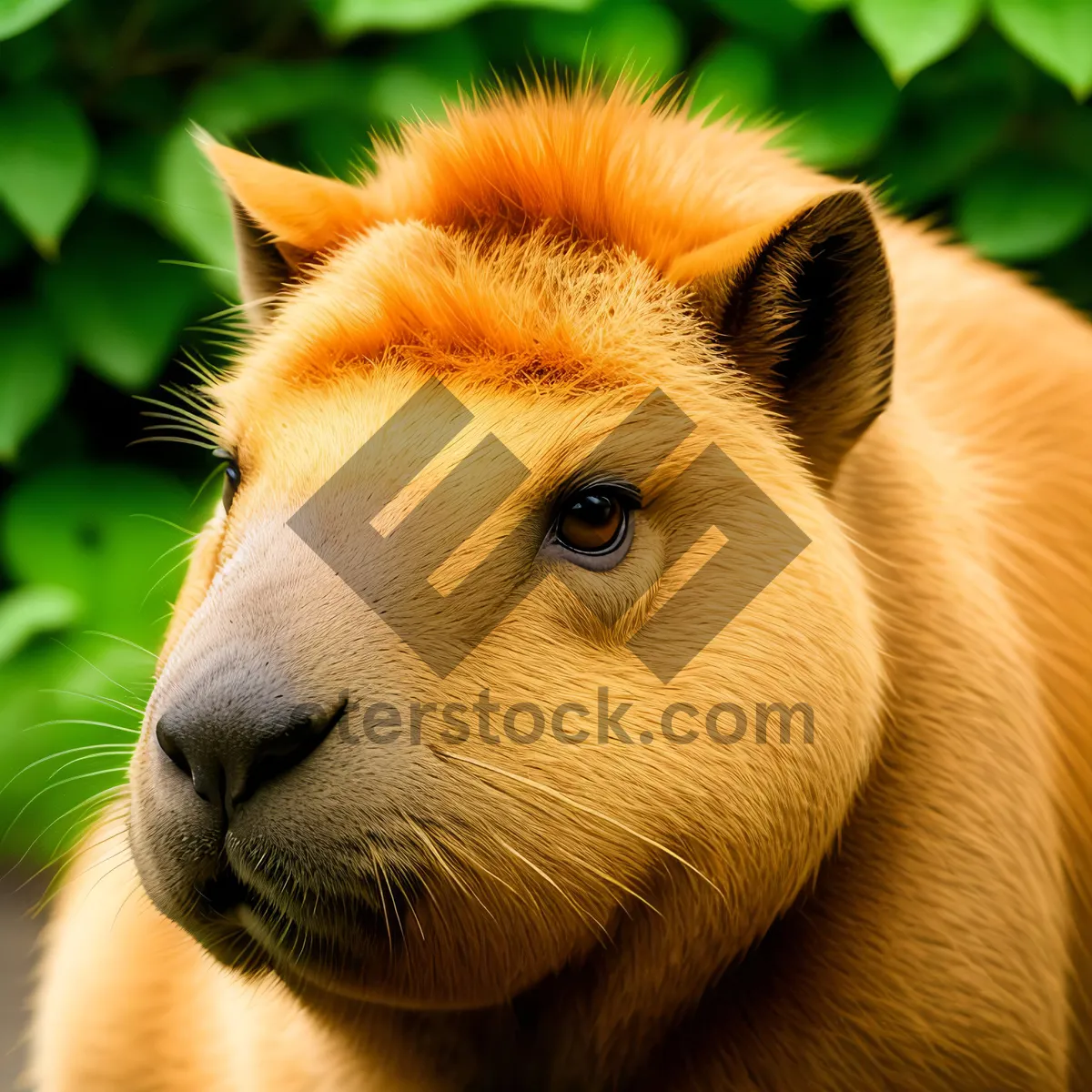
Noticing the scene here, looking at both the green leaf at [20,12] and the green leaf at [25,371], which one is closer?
the green leaf at [20,12]

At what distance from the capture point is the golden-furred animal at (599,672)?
159 cm

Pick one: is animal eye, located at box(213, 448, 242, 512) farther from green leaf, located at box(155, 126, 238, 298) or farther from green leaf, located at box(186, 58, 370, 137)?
green leaf, located at box(186, 58, 370, 137)

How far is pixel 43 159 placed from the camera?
11.3 feet

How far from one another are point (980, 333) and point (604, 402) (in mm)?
983

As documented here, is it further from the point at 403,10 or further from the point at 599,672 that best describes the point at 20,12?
the point at 599,672

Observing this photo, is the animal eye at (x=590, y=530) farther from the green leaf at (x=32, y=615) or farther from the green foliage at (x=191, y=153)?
the green leaf at (x=32, y=615)

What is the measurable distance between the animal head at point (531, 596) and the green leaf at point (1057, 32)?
1.40 m

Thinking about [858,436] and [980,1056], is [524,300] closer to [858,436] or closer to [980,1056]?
[858,436]

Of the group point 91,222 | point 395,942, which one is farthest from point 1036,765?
point 91,222

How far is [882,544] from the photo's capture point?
6.53 feet

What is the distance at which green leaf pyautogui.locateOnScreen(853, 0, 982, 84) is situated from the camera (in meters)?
2.95

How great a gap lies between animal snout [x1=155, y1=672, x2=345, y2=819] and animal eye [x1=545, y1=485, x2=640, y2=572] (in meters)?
0.34

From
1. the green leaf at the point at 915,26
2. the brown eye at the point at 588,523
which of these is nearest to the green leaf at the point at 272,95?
the green leaf at the point at 915,26

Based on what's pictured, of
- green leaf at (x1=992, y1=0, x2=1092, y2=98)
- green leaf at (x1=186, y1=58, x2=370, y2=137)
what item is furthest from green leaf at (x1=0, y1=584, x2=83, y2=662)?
green leaf at (x1=992, y1=0, x2=1092, y2=98)
